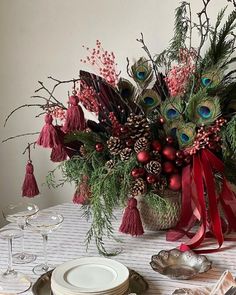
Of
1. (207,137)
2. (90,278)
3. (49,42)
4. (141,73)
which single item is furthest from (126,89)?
(90,278)

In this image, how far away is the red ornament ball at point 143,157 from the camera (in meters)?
1.41

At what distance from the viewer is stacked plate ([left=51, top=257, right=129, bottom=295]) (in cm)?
112

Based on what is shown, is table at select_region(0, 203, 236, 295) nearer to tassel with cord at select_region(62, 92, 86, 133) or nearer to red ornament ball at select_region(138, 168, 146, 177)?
red ornament ball at select_region(138, 168, 146, 177)

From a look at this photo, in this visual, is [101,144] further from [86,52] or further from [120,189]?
[86,52]

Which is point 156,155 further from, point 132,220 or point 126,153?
point 132,220

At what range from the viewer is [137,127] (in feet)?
4.72

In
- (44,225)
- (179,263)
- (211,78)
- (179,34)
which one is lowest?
(179,263)

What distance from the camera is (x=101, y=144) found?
4.83 ft

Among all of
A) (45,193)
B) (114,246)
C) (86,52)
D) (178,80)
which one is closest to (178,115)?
(178,80)

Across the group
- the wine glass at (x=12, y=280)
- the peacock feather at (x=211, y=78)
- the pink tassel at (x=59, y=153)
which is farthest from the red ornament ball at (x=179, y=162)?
the wine glass at (x=12, y=280)

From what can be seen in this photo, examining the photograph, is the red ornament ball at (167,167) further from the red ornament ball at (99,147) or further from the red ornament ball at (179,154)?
the red ornament ball at (99,147)

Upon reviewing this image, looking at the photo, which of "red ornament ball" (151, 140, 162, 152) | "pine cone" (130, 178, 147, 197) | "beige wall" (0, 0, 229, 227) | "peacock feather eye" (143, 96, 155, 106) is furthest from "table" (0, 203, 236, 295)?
"beige wall" (0, 0, 229, 227)

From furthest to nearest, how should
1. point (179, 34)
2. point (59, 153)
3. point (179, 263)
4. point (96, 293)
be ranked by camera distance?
point (179, 34)
point (59, 153)
point (179, 263)
point (96, 293)

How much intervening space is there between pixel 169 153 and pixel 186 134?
0.06 meters
